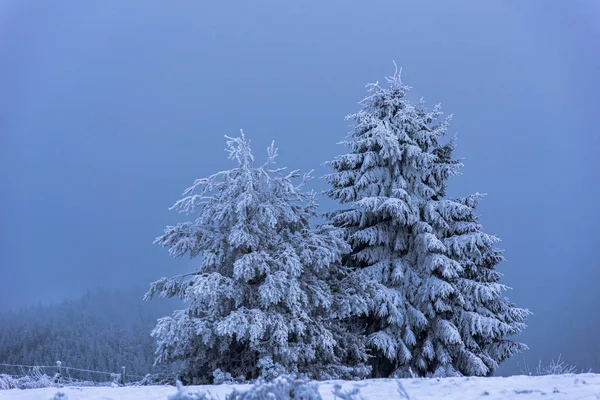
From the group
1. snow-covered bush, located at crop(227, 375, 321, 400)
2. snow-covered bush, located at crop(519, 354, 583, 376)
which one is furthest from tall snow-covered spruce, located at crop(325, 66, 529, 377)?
snow-covered bush, located at crop(227, 375, 321, 400)

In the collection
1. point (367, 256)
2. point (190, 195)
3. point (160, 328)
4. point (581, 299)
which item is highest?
point (581, 299)

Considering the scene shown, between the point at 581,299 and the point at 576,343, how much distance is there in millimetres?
58446

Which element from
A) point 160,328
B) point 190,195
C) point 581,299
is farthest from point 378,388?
point 581,299

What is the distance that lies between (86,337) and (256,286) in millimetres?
56030

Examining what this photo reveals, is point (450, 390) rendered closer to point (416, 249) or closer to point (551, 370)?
point (551, 370)

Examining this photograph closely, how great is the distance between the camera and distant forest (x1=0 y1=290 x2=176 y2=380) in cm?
4875

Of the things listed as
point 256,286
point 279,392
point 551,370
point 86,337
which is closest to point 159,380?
point 256,286

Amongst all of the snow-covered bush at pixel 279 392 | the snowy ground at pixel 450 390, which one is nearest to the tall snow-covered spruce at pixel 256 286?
the snowy ground at pixel 450 390

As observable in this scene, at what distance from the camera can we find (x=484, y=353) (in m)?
13.2

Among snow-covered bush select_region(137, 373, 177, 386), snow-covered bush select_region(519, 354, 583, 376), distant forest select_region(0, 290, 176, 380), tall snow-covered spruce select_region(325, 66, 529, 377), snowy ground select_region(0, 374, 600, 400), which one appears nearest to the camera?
snowy ground select_region(0, 374, 600, 400)

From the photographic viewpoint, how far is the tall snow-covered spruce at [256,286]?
966 centimetres

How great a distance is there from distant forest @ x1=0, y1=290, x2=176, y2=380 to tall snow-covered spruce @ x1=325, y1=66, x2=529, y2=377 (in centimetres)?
3368

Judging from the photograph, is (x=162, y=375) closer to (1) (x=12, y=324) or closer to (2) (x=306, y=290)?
(2) (x=306, y=290)

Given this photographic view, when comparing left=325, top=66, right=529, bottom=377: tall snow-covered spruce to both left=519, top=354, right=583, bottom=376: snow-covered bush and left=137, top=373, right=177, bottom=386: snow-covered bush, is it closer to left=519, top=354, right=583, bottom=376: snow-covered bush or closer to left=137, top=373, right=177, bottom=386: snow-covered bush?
left=519, top=354, right=583, bottom=376: snow-covered bush
